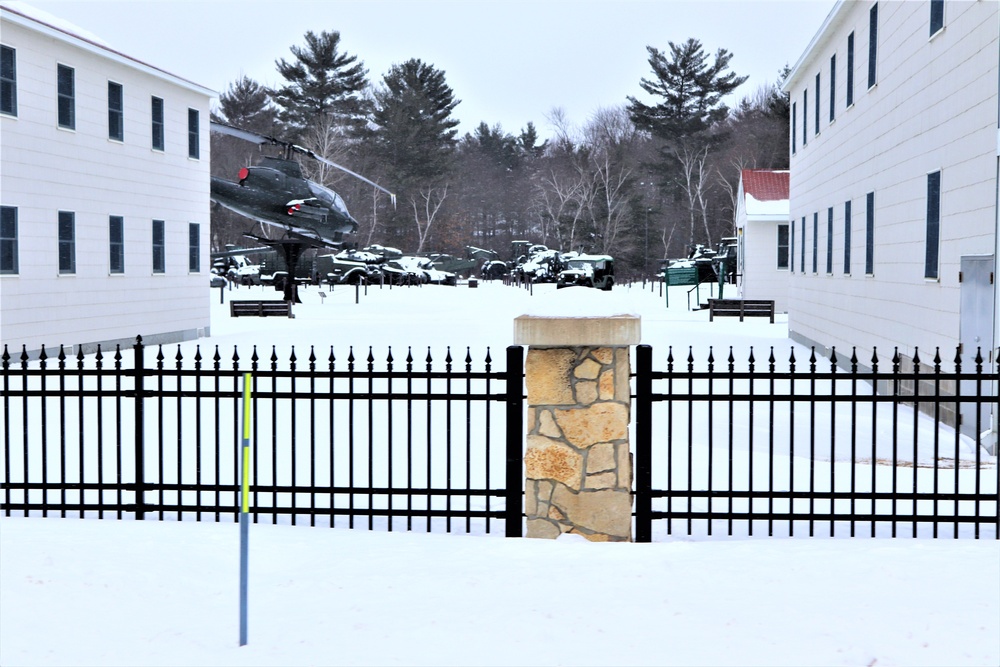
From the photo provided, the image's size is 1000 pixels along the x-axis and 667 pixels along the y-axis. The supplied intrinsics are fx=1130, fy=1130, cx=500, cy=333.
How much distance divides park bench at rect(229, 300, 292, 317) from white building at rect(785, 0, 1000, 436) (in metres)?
17.5

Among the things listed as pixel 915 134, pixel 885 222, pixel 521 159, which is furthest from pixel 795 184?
pixel 521 159

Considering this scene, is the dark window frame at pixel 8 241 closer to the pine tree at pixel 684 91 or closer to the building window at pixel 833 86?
the building window at pixel 833 86

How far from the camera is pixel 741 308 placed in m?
34.0

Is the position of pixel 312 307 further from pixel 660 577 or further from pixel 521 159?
pixel 521 159

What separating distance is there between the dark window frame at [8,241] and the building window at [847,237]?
46.8 feet

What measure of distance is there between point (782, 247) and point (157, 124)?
19829 mm

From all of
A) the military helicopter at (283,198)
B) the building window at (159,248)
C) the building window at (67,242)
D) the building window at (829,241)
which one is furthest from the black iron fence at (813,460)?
the military helicopter at (283,198)

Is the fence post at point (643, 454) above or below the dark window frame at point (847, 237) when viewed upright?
below

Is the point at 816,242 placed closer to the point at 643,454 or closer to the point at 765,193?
the point at 765,193

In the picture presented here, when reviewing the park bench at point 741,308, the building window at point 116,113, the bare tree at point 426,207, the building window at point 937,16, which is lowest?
the park bench at point 741,308

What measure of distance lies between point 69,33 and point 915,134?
14.6m

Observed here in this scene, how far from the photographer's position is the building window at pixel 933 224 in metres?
13.7

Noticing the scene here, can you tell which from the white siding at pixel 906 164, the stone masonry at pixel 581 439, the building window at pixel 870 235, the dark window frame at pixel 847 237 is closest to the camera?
the stone masonry at pixel 581 439

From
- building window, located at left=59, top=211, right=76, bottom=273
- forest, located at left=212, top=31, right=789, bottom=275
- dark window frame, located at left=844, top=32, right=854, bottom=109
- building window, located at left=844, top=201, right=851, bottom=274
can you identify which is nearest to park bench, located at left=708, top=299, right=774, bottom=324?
building window, located at left=844, top=201, right=851, bottom=274
